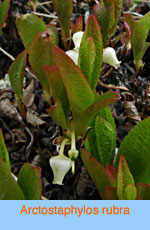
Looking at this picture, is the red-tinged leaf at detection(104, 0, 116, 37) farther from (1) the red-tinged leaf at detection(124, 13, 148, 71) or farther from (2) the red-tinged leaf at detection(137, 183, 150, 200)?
(2) the red-tinged leaf at detection(137, 183, 150, 200)

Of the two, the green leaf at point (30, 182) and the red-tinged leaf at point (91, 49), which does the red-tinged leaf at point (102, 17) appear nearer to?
the red-tinged leaf at point (91, 49)

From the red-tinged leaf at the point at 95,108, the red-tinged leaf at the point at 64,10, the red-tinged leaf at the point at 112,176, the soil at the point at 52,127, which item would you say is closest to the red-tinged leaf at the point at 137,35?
the soil at the point at 52,127

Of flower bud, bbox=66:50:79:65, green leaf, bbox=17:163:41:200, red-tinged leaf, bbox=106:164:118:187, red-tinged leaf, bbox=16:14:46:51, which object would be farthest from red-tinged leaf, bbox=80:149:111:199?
red-tinged leaf, bbox=16:14:46:51

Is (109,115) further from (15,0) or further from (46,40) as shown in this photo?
(15,0)

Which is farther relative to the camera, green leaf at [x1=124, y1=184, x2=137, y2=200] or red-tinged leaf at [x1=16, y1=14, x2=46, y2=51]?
red-tinged leaf at [x1=16, y1=14, x2=46, y2=51]
